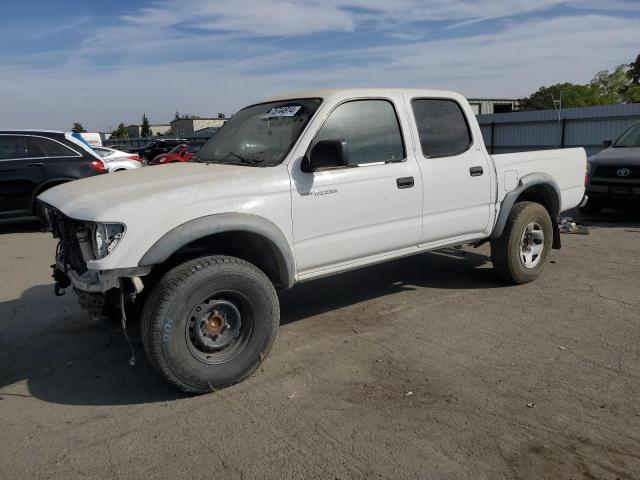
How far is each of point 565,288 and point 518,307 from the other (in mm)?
866

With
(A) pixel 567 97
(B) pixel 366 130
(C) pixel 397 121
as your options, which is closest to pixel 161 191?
(B) pixel 366 130

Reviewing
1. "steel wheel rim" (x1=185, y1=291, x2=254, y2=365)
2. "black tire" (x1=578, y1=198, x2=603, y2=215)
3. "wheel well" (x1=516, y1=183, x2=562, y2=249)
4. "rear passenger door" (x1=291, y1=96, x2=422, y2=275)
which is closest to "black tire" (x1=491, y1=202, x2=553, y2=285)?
"wheel well" (x1=516, y1=183, x2=562, y2=249)

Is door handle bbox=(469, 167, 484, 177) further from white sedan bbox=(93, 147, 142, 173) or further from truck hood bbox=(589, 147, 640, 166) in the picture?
white sedan bbox=(93, 147, 142, 173)

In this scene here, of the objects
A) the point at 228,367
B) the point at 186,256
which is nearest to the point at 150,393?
the point at 228,367

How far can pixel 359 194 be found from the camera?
4.30 meters

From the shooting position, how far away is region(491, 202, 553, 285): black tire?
18.4ft

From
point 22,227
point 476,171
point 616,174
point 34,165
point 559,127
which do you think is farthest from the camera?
point 559,127

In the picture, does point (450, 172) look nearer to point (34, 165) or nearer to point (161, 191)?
point (161, 191)

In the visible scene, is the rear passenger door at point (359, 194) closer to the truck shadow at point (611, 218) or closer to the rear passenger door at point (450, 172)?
the rear passenger door at point (450, 172)

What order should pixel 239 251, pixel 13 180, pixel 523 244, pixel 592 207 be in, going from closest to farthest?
pixel 239 251 → pixel 523 244 → pixel 13 180 → pixel 592 207

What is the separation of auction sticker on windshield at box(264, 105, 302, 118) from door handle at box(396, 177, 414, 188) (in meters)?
0.99

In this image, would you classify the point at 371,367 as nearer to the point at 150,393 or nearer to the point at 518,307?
the point at 150,393

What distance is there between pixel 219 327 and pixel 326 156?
1.41 m

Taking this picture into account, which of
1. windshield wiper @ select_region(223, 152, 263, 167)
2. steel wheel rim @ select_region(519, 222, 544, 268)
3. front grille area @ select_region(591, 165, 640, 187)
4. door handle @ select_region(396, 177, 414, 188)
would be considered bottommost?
steel wheel rim @ select_region(519, 222, 544, 268)
